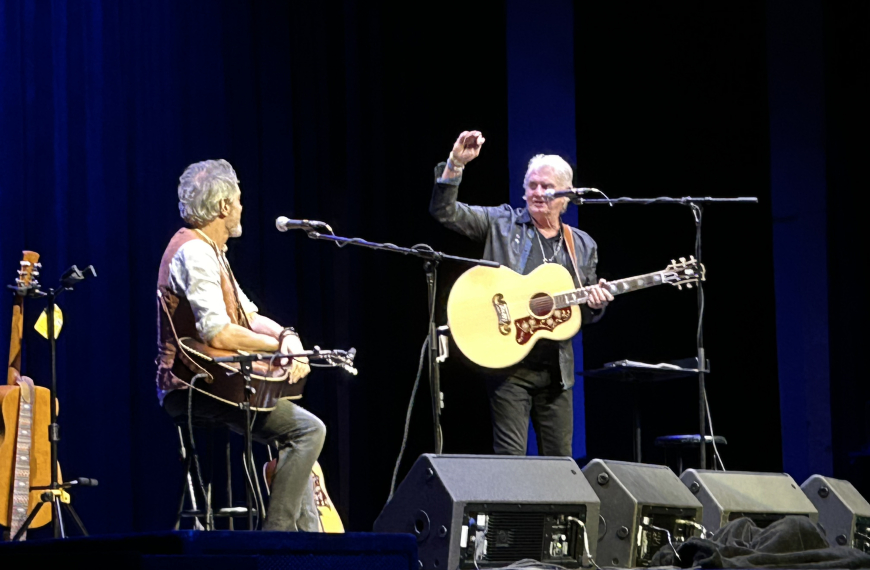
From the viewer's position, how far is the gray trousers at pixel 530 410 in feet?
15.5

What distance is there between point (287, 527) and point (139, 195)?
221 centimetres

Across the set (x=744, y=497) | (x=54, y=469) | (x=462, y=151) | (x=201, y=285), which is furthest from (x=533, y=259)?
(x=54, y=469)

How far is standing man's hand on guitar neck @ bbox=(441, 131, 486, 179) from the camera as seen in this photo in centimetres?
468

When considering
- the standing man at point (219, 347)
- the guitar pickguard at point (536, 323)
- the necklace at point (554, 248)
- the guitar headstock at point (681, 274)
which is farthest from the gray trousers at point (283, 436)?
the guitar headstock at point (681, 274)

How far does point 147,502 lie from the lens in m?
5.46

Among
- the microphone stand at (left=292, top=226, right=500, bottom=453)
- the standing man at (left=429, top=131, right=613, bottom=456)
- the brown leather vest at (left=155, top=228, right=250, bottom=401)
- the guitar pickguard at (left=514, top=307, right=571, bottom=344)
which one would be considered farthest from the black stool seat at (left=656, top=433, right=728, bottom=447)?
the brown leather vest at (left=155, top=228, right=250, bottom=401)

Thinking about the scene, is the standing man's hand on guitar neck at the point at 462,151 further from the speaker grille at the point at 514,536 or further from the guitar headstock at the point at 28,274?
the guitar headstock at the point at 28,274

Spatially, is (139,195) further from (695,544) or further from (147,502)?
(695,544)

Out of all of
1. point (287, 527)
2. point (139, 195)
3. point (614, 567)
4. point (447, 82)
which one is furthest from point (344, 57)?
point (614, 567)

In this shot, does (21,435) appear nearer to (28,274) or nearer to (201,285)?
(28,274)

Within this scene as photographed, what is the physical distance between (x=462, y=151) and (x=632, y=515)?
166 cm

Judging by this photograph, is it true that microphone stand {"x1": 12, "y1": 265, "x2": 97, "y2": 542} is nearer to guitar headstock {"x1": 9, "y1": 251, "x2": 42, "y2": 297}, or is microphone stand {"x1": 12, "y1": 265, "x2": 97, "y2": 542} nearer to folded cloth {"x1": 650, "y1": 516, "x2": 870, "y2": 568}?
guitar headstock {"x1": 9, "y1": 251, "x2": 42, "y2": 297}

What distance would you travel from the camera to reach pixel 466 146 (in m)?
4.73

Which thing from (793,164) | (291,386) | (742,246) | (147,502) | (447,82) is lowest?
(147,502)
